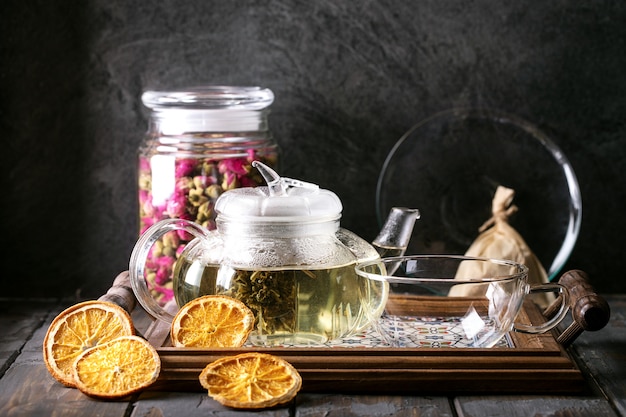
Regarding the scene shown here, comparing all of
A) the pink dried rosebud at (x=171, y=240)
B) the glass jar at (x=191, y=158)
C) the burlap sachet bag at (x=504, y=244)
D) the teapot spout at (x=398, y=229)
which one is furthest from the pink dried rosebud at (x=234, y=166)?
the burlap sachet bag at (x=504, y=244)

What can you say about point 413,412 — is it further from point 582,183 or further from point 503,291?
point 582,183

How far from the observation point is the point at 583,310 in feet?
3.18

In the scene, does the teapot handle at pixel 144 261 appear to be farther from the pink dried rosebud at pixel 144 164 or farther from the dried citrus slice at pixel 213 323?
the pink dried rosebud at pixel 144 164

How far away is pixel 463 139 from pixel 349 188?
194 mm

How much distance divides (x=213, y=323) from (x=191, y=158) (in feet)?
1.07

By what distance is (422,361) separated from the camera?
2.92ft

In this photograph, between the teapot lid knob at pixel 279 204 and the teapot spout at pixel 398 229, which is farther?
the teapot spout at pixel 398 229

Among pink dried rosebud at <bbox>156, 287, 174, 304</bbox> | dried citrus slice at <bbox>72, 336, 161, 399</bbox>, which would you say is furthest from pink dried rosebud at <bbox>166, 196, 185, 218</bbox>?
dried citrus slice at <bbox>72, 336, 161, 399</bbox>

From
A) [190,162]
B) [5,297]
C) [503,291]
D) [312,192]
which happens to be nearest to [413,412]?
[503,291]

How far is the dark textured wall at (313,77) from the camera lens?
1.38 meters

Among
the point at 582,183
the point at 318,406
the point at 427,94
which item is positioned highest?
the point at 427,94

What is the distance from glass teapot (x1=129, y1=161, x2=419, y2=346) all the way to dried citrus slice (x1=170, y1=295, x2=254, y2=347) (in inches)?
0.8

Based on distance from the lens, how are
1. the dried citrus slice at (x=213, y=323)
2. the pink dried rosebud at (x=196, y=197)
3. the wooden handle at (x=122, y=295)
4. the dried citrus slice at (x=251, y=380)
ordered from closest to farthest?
the dried citrus slice at (x=251, y=380) < the dried citrus slice at (x=213, y=323) < the wooden handle at (x=122, y=295) < the pink dried rosebud at (x=196, y=197)

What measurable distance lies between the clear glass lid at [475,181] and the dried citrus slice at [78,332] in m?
0.55
